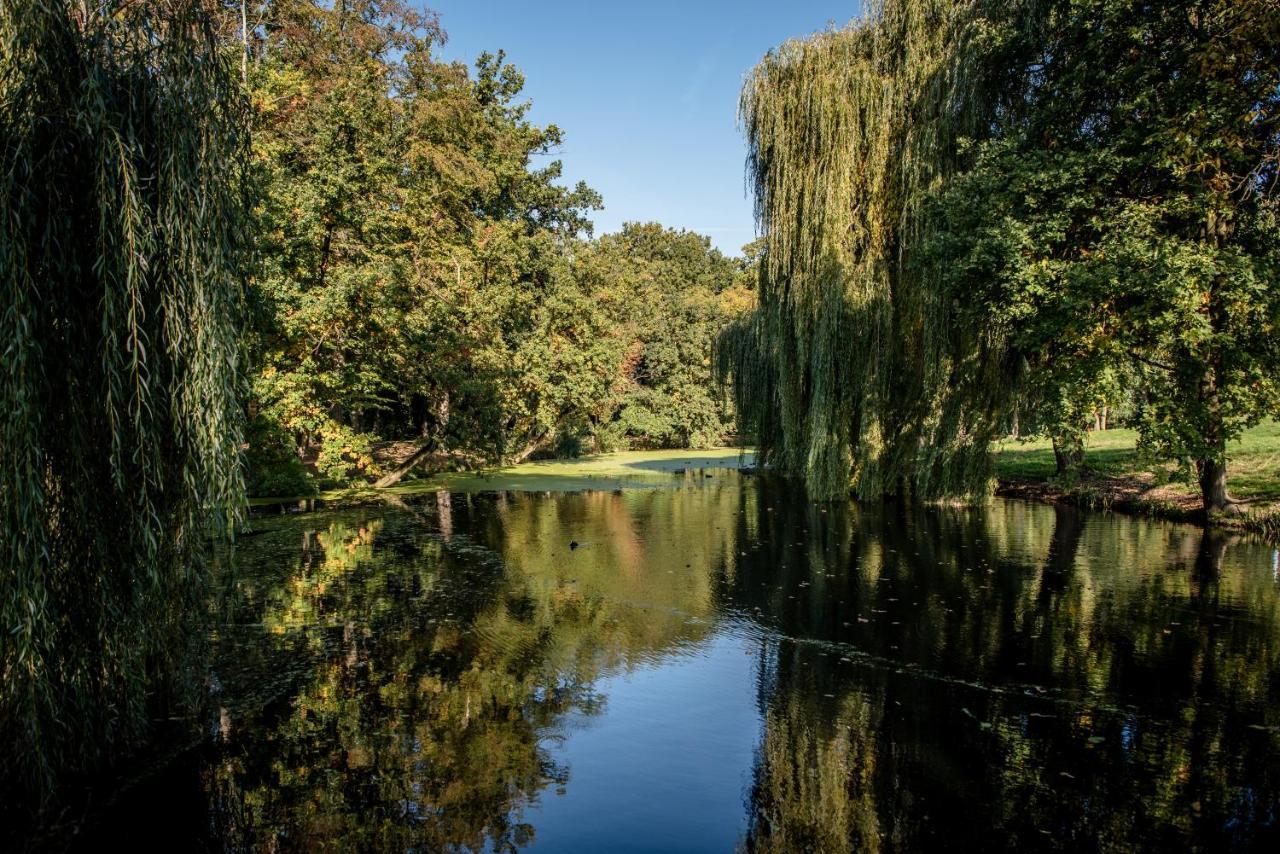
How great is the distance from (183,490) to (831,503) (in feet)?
53.3

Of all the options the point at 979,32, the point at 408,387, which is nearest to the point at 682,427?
the point at 408,387

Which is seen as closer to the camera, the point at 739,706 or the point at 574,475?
the point at 739,706

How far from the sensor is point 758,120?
19078 millimetres

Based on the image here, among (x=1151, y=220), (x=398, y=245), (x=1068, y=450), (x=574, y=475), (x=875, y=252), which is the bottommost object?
(x=574, y=475)

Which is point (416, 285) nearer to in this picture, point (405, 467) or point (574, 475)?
point (405, 467)

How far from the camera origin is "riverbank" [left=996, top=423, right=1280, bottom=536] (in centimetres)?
1459

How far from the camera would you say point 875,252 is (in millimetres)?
18109

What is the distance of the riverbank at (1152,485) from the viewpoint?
1459 centimetres

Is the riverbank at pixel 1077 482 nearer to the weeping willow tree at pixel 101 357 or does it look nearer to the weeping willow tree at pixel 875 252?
the weeping willow tree at pixel 875 252

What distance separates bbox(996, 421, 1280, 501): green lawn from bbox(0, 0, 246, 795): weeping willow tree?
1507cm

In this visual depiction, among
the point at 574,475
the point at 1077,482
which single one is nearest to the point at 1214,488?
the point at 1077,482

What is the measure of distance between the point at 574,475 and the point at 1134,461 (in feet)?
59.0

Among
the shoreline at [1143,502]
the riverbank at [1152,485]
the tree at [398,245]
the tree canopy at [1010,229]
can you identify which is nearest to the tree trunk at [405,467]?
the tree at [398,245]

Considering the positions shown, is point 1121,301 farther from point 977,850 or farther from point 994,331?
point 977,850
